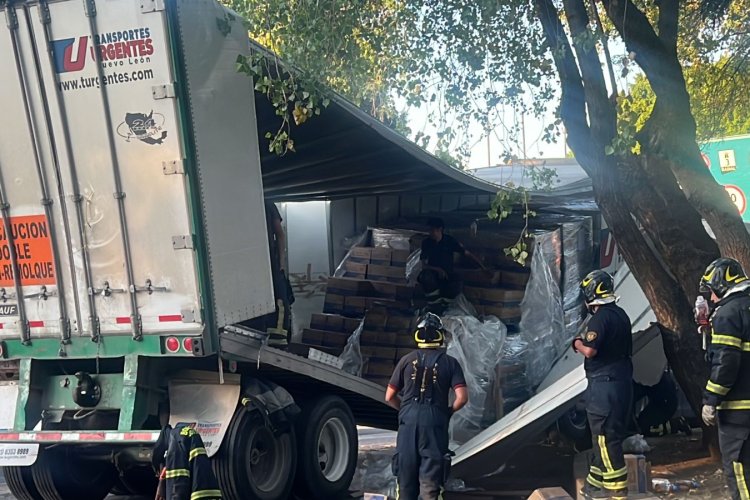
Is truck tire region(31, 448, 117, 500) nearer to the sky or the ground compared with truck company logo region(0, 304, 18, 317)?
nearer to the ground

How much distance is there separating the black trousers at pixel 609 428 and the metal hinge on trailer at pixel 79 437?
134 inches

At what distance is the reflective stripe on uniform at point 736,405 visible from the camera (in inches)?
192

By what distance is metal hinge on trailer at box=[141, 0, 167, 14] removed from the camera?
5.19 metres

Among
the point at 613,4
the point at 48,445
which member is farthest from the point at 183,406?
the point at 613,4

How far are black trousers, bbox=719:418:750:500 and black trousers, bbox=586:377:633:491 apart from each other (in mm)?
1048

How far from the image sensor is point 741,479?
4879 millimetres

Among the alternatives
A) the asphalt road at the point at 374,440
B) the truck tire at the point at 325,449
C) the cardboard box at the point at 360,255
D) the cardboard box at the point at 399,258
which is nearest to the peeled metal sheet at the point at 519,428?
the truck tire at the point at 325,449

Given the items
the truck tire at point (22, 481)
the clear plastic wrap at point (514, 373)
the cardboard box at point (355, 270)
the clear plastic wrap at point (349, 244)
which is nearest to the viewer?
the truck tire at point (22, 481)

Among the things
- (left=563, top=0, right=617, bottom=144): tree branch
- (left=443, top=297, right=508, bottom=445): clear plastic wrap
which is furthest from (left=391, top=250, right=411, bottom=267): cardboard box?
(left=563, top=0, right=617, bottom=144): tree branch

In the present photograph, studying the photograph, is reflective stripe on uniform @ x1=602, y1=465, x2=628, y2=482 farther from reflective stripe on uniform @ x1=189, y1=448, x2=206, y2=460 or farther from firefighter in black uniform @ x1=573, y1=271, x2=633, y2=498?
reflective stripe on uniform @ x1=189, y1=448, x2=206, y2=460

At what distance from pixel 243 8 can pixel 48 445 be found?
3.81 m

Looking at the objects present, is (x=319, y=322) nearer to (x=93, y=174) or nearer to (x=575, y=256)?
(x=575, y=256)

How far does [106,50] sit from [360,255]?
5.50 meters

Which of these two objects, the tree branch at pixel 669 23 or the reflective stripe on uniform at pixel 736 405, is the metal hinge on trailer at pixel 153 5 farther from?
the reflective stripe on uniform at pixel 736 405
